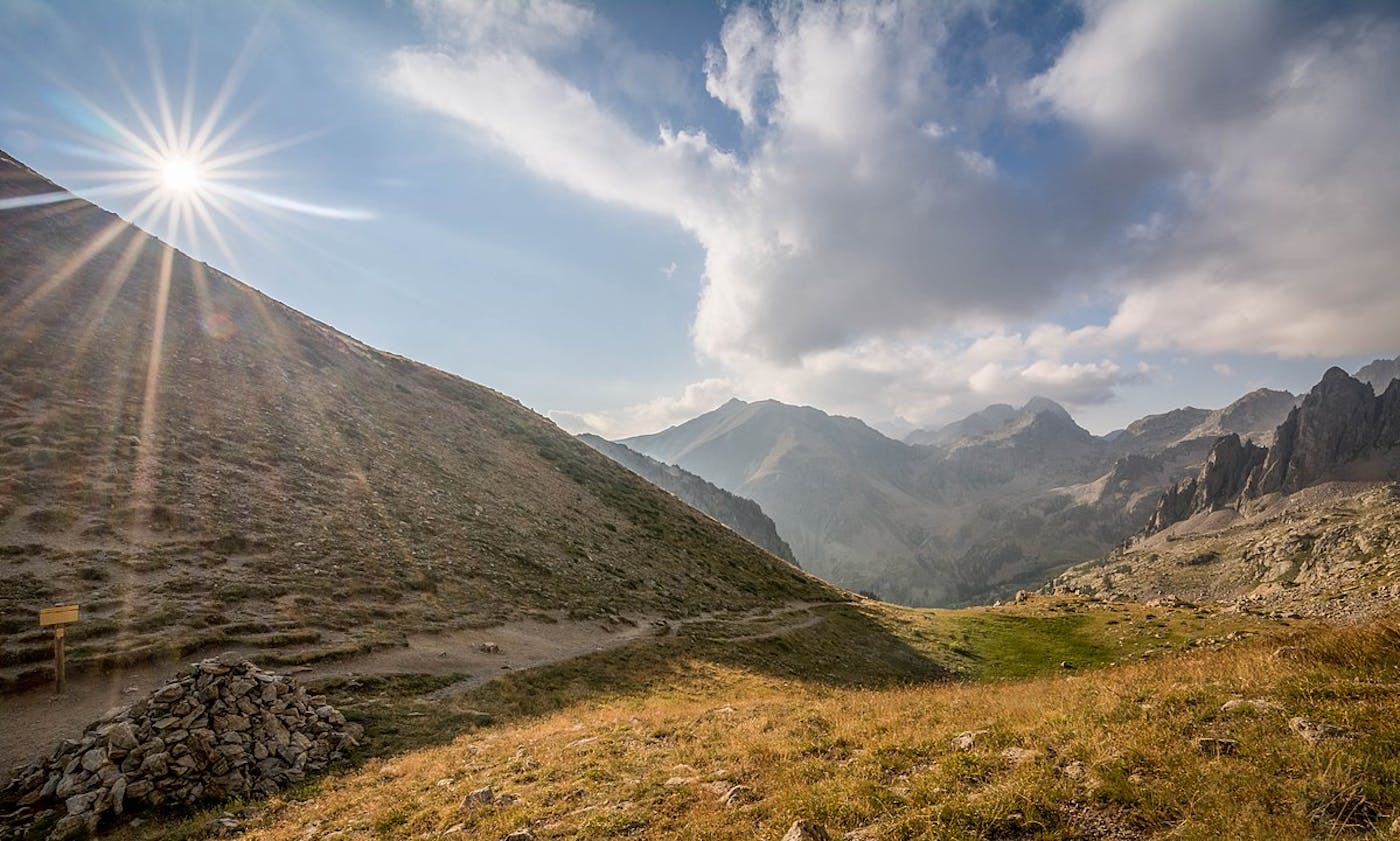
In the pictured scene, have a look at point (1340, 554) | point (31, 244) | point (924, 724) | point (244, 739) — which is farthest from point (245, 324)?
point (1340, 554)

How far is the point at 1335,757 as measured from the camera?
22.6 ft

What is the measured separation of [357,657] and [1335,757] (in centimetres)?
3264

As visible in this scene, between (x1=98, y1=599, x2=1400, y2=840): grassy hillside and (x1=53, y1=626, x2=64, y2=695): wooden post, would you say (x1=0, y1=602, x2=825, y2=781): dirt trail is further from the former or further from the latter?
(x1=98, y1=599, x2=1400, y2=840): grassy hillside

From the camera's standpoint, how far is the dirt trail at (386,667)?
714 inches

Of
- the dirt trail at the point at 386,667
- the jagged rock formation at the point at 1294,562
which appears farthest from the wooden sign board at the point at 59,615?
the jagged rock formation at the point at 1294,562

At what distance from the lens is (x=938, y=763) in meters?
9.54

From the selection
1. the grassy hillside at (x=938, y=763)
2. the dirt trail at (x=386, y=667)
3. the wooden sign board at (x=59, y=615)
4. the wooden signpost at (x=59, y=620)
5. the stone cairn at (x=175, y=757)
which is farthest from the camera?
the wooden signpost at (x=59, y=620)

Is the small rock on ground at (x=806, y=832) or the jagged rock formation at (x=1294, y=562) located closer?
the small rock on ground at (x=806, y=832)

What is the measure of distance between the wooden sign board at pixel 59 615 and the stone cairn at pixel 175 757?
20.5 feet

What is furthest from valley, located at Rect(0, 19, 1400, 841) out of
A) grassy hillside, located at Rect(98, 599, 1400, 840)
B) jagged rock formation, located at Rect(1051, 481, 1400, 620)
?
jagged rock formation, located at Rect(1051, 481, 1400, 620)

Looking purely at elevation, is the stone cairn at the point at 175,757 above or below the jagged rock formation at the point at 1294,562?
above

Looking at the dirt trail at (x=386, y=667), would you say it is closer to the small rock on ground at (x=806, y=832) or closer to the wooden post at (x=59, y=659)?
the wooden post at (x=59, y=659)

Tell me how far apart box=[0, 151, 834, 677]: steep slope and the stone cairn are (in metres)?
9.80

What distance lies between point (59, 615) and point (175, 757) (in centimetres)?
1053
